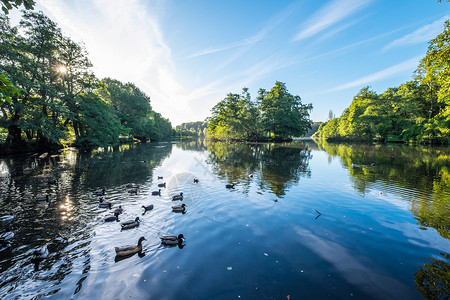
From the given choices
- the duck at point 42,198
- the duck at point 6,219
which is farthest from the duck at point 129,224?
the duck at point 42,198

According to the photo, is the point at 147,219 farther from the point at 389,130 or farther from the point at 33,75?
the point at 389,130

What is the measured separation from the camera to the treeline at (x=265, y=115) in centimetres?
6881

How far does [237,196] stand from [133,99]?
228 ft

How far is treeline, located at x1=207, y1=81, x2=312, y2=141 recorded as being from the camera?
6881cm

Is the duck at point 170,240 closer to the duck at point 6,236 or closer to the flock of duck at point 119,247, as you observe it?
the flock of duck at point 119,247

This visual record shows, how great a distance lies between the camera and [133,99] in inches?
2709

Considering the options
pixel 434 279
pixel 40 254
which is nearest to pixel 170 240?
pixel 40 254

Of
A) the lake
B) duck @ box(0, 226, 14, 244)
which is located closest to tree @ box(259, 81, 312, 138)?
the lake

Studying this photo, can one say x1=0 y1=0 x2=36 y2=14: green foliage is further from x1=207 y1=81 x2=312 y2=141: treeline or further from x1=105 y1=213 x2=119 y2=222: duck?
x1=207 y1=81 x2=312 y2=141: treeline

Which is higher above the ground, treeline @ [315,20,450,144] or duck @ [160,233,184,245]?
treeline @ [315,20,450,144]

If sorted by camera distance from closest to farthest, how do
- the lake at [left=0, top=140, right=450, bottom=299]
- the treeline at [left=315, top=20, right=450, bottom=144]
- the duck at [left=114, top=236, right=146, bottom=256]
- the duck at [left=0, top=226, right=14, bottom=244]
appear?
the lake at [left=0, top=140, right=450, bottom=299], the duck at [left=114, top=236, right=146, bottom=256], the duck at [left=0, top=226, right=14, bottom=244], the treeline at [left=315, top=20, right=450, bottom=144]

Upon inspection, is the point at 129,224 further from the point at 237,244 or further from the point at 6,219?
the point at 6,219

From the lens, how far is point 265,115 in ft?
229

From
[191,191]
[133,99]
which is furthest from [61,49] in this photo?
[191,191]
